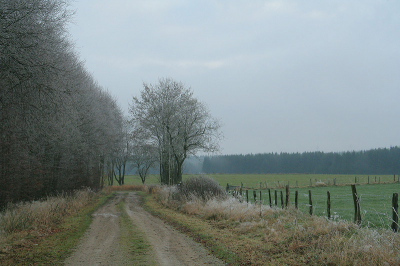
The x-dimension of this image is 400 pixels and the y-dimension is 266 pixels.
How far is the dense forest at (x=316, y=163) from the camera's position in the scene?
127000 mm

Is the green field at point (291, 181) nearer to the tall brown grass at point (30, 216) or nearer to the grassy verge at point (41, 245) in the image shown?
the tall brown grass at point (30, 216)

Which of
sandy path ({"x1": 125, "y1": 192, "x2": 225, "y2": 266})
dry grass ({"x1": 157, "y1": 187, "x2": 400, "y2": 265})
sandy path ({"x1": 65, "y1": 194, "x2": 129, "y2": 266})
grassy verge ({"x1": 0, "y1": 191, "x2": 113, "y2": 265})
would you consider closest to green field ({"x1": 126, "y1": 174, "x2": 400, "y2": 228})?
dry grass ({"x1": 157, "y1": 187, "x2": 400, "y2": 265})

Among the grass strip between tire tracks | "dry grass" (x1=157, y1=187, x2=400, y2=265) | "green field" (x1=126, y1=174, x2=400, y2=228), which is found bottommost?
"green field" (x1=126, y1=174, x2=400, y2=228)

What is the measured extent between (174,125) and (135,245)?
21189mm

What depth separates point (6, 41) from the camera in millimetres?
7969

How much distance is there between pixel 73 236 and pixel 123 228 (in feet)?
6.88

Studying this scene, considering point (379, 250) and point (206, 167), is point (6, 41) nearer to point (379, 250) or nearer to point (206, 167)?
point (379, 250)

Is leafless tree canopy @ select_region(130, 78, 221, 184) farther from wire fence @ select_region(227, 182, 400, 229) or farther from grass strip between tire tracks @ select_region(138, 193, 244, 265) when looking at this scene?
grass strip between tire tracks @ select_region(138, 193, 244, 265)

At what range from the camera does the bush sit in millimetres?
18578

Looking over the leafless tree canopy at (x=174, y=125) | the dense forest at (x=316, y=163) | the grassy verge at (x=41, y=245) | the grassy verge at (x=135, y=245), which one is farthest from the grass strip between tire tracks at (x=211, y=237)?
the dense forest at (x=316, y=163)

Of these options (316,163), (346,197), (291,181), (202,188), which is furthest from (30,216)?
(316,163)

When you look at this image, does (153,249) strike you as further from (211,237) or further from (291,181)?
(291,181)

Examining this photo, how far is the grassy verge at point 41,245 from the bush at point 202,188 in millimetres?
8043

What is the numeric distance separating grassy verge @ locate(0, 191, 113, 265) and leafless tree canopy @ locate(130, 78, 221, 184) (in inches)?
712
